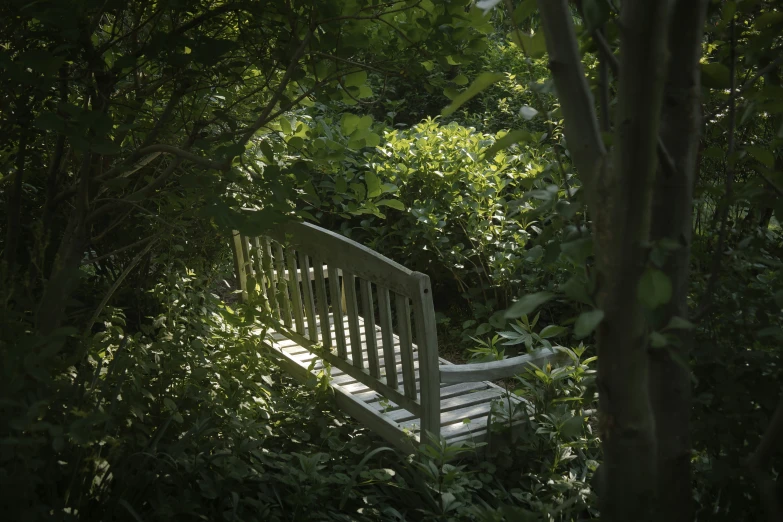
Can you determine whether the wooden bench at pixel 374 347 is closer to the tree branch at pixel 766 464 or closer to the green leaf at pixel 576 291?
the tree branch at pixel 766 464

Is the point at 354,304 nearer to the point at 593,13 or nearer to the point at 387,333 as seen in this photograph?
the point at 387,333

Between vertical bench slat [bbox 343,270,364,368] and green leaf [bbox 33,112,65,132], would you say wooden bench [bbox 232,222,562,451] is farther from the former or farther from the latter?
green leaf [bbox 33,112,65,132]

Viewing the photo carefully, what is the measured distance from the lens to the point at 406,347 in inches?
140

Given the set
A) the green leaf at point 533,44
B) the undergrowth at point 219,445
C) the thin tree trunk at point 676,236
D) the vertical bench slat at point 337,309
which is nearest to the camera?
the thin tree trunk at point 676,236

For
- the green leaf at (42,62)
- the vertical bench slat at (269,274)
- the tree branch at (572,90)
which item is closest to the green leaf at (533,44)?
the tree branch at (572,90)

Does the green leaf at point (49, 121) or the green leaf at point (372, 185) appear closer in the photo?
the green leaf at point (49, 121)

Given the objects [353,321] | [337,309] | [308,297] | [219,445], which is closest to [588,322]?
[219,445]

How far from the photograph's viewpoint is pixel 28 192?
415cm

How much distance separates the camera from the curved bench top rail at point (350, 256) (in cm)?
340

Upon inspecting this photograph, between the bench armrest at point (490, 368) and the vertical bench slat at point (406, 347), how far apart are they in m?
0.30

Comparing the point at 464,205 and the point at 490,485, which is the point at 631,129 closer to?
the point at 490,485

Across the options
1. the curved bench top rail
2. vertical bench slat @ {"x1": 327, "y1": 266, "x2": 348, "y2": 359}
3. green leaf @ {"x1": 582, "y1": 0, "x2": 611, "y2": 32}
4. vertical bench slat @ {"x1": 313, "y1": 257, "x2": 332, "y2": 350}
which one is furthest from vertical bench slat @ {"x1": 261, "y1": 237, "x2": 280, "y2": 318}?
green leaf @ {"x1": 582, "y1": 0, "x2": 611, "y2": 32}

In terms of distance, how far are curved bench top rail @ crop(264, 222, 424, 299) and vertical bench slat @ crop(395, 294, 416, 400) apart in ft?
0.26

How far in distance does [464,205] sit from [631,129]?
4.64m
